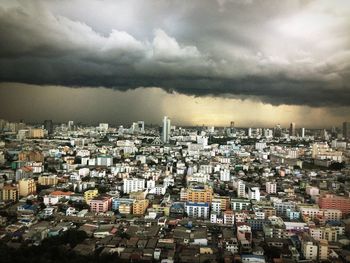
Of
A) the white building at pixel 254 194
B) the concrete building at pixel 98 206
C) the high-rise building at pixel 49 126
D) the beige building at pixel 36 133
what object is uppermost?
the high-rise building at pixel 49 126

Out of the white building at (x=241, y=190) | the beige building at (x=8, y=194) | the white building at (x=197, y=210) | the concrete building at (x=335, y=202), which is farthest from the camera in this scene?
the white building at (x=241, y=190)

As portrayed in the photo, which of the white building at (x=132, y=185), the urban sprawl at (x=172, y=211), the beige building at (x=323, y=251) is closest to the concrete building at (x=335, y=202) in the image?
the urban sprawl at (x=172, y=211)

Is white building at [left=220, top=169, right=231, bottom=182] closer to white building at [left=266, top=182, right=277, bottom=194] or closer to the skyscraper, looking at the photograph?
white building at [left=266, top=182, right=277, bottom=194]

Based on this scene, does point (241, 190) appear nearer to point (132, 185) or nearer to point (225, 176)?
point (225, 176)

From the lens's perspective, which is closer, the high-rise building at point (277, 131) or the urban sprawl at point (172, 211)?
the urban sprawl at point (172, 211)

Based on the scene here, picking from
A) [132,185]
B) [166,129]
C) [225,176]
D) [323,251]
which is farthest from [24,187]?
[166,129]

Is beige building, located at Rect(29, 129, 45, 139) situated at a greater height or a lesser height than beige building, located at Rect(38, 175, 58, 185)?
greater

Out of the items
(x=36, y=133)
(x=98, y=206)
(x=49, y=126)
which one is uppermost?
(x=49, y=126)

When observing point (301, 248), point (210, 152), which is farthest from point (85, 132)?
point (301, 248)

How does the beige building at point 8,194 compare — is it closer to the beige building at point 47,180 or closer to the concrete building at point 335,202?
the beige building at point 47,180

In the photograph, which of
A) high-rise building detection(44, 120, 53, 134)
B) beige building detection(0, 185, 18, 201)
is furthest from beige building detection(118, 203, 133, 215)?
high-rise building detection(44, 120, 53, 134)

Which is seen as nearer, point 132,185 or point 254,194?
point 254,194
